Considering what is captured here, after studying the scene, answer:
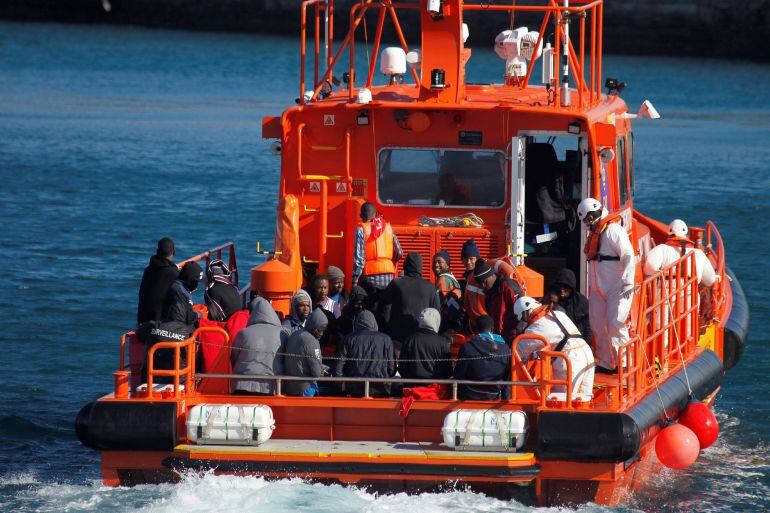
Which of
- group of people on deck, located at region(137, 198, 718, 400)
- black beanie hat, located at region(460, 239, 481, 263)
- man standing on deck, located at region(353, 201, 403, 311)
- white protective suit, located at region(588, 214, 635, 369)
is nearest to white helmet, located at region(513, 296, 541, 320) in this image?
group of people on deck, located at region(137, 198, 718, 400)

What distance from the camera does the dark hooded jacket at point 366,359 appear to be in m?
8.55

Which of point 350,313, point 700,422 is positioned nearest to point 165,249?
point 350,313

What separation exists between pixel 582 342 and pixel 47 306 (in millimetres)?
10037

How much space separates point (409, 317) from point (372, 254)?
3.41 ft

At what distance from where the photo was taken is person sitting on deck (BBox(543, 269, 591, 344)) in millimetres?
9102

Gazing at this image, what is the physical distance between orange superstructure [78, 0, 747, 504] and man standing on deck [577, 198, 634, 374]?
171 millimetres

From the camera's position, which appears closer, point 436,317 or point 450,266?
point 436,317

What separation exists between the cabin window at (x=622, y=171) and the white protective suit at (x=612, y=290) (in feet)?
6.19

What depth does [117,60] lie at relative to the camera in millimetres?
55625

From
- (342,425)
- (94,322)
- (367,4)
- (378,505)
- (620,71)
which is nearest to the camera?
(378,505)

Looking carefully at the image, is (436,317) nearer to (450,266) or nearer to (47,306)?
(450,266)

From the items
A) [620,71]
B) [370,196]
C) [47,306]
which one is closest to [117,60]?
[620,71]

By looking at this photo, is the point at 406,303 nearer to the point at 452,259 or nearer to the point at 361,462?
the point at 452,259

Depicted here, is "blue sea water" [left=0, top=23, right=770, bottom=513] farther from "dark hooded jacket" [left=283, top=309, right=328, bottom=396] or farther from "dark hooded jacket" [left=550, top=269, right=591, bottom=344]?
"dark hooded jacket" [left=550, top=269, right=591, bottom=344]
